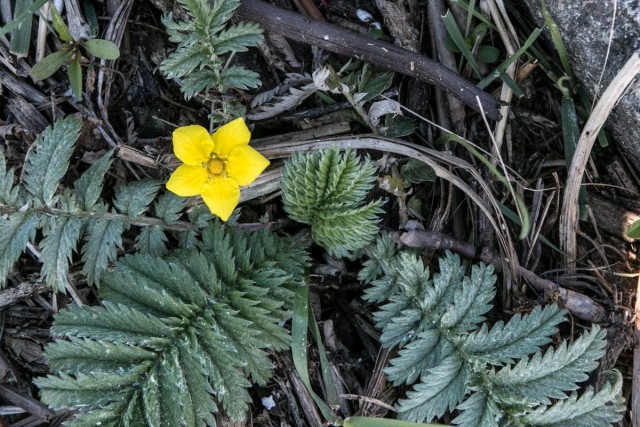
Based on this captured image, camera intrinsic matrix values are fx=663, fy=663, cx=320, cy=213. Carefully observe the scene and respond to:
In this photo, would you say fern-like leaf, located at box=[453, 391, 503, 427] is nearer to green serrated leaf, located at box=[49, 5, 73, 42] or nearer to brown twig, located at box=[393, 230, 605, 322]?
brown twig, located at box=[393, 230, 605, 322]

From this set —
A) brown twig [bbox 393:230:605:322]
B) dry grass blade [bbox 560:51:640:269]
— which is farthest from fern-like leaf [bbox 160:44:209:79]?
dry grass blade [bbox 560:51:640:269]

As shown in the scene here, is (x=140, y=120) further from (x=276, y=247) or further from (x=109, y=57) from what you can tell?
(x=276, y=247)

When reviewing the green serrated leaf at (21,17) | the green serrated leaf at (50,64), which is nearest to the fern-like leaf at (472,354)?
the green serrated leaf at (50,64)

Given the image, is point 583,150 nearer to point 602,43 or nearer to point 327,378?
point 602,43

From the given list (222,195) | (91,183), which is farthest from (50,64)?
(222,195)

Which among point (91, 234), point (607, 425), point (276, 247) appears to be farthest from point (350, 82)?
point (607, 425)

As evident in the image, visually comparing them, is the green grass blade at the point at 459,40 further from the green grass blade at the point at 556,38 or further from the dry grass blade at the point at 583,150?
the dry grass blade at the point at 583,150

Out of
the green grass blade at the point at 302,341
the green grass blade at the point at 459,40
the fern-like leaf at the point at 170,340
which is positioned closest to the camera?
the fern-like leaf at the point at 170,340

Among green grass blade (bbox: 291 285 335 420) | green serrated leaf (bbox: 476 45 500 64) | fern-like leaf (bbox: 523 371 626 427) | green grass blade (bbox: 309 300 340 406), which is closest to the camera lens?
fern-like leaf (bbox: 523 371 626 427)
